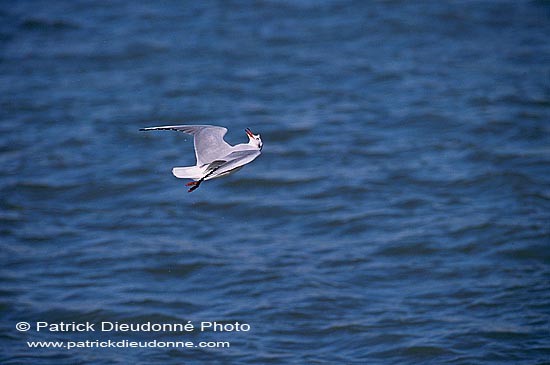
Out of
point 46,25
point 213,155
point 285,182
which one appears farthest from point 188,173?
point 46,25

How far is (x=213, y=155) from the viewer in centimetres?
531

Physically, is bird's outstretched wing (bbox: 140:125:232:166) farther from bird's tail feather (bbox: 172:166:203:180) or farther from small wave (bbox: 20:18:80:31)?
small wave (bbox: 20:18:80:31)

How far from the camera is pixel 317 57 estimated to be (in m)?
12.6

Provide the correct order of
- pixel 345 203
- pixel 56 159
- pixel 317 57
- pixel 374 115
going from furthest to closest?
pixel 317 57
pixel 374 115
pixel 56 159
pixel 345 203

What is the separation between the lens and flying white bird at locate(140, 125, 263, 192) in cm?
506

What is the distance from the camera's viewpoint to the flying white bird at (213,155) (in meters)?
5.06

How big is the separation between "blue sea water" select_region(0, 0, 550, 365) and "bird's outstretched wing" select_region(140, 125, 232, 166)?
250 centimetres

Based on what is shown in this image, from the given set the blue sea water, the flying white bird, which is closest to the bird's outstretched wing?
the flying white bird

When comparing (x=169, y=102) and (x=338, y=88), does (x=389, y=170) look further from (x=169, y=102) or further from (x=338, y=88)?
(x=169, y=102)

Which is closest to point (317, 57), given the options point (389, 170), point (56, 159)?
point (389, 170)

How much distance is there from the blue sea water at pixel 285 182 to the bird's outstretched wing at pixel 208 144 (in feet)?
8.20

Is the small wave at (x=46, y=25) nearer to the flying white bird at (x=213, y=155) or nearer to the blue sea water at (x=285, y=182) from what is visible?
the blue sea water at (x=285, y=182)

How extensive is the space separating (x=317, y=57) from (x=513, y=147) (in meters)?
3.36

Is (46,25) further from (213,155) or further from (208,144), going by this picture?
(213,155)
